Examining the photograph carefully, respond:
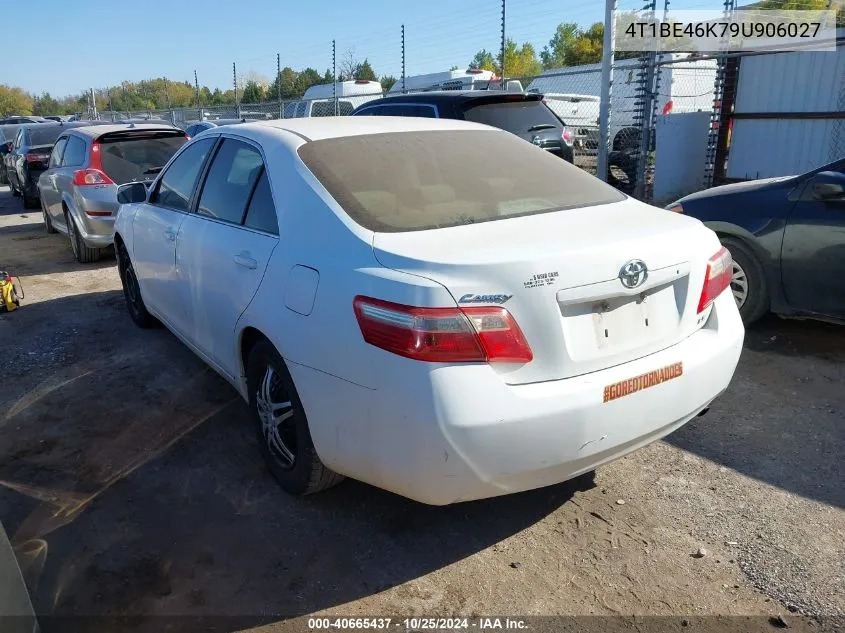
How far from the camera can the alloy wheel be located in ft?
10.2

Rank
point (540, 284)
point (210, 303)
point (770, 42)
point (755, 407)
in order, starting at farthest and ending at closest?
point (770, 42), point (755, 407), point (210, 303), point (540, 284)

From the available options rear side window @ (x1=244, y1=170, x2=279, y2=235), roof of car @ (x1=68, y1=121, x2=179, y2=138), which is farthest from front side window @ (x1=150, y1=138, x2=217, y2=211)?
roof of car @ (x1=68, y1=121, x2=179, y2=138)

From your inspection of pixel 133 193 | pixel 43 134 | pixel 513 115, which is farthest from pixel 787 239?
pixel 43 134

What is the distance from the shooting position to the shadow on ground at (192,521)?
2.63 meters

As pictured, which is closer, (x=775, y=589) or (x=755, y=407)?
(x=775, y=589)

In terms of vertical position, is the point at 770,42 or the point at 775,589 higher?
the point at 770,42

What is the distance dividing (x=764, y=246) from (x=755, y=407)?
141 cm

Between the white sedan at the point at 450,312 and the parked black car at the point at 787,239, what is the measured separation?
2.01 m

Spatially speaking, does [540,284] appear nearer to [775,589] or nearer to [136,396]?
[775,589]

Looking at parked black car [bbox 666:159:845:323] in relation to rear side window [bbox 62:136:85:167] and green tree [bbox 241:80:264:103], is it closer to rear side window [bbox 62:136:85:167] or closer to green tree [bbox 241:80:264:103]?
rear side window [bbox 62:136:85:167]

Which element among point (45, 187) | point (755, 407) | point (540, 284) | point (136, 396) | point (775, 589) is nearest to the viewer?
point (540, 284)

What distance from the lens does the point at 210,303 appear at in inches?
146

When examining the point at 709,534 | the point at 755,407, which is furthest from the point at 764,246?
the point at 709,534

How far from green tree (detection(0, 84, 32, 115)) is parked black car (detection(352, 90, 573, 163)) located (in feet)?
264
